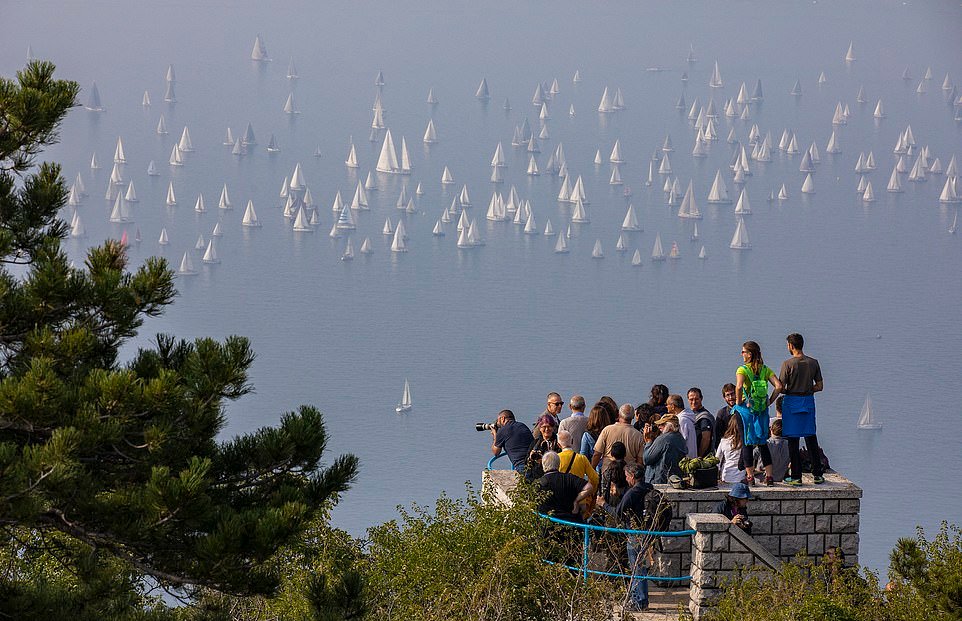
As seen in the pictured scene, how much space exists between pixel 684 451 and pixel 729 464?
0.62 metres

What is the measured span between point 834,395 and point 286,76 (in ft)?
319

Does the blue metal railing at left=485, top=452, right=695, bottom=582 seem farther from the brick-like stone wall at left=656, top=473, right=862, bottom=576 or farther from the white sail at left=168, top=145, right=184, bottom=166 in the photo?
the white sail at left=168, top=145, right=184, bottom=166

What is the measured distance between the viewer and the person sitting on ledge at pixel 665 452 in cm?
1491

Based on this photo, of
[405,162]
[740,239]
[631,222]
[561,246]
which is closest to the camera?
[561,246]

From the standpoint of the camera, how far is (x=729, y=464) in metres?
15.3

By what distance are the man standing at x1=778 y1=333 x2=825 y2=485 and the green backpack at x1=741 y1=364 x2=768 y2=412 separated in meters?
0.28

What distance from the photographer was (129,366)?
11.9m

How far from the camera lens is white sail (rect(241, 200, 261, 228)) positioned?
147 m

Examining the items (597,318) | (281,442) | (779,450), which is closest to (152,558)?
(281,442)

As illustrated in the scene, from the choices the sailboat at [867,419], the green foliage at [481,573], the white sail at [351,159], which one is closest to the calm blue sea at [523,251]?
the sailboat at [867,419]

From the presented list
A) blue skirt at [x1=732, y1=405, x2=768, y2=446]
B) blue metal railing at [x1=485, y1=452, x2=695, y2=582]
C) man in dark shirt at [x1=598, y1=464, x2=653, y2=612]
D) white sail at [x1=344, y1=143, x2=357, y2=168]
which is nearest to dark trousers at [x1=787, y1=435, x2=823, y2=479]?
blue skirt at [x1=732, y1=405, x2=768, y2=446]

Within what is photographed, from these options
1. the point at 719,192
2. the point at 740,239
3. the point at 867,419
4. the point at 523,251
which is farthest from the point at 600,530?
the point at 719,192

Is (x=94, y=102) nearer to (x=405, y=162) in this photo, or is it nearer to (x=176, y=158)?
(x=176, y=158)

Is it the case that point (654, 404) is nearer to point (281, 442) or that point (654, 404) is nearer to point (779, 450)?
point (779, 450)
